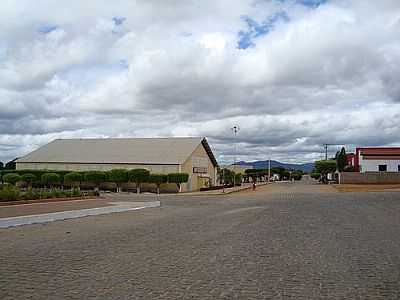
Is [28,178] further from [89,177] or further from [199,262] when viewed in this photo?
[199,262]

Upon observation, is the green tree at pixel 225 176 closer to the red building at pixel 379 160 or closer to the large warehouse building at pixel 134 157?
the large warehouse building at pixel 134 157

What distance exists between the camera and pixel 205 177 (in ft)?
227

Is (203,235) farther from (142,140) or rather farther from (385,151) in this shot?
(385,151)

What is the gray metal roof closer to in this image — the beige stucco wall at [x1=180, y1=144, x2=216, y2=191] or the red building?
the beige stucco wall at [x1=180, y1=144, x2=216, y2=191]

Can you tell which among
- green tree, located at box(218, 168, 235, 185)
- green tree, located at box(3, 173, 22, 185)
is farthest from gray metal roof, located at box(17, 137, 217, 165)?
green tree, located at box(218, 168, 235, 185)

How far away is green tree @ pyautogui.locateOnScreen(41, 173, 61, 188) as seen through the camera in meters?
61.1

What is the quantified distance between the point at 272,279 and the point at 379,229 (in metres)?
9.76

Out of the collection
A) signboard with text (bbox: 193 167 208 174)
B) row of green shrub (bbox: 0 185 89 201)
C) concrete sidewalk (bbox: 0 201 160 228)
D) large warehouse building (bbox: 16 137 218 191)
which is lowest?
concrete sidewalk (bbox: 0 201 160 228)

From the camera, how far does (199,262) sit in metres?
10.5

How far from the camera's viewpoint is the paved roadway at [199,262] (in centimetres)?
784

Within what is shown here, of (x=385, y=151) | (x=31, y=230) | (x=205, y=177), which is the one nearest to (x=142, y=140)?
(x=205, y=177)

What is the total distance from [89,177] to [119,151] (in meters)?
8.82

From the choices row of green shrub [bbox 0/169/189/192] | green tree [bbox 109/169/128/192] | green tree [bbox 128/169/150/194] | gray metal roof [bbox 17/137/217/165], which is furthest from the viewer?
gray metal roof [bbox 17/137/217/165]

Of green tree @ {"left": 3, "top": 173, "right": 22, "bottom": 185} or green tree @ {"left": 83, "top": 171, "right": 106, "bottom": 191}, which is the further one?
green tree @ {"left": 83, "top": 171, "right": 106, "bottom": 191}
